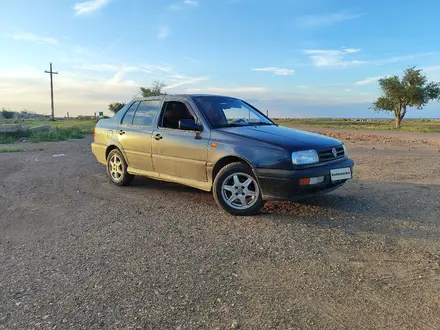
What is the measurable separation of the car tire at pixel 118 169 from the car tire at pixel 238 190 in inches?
94.9

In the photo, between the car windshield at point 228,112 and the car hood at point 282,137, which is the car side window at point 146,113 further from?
the car hood at point 282,137

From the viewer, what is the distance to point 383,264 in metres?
3.43

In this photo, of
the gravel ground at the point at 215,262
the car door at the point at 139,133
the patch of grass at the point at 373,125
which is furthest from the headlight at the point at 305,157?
the patch of grass at the point at 373,125

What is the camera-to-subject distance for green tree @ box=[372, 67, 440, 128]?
40.1m

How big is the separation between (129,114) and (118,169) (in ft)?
3.43

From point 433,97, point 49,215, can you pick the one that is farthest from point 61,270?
point 433,97

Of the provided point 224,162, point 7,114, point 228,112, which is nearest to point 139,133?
point 228,112

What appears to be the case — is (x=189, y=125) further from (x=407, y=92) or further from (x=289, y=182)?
(x=407, y=92)

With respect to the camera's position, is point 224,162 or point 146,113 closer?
point 224,162

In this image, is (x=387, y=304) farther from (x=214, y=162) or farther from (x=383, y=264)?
(x=214, y=162)

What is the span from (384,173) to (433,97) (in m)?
39.0

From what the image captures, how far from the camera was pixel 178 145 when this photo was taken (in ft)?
18.3

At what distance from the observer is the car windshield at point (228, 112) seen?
552 cm

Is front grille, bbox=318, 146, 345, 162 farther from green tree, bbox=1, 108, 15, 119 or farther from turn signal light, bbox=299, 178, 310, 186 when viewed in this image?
green tree, bbox=1, 108, 15, 119
